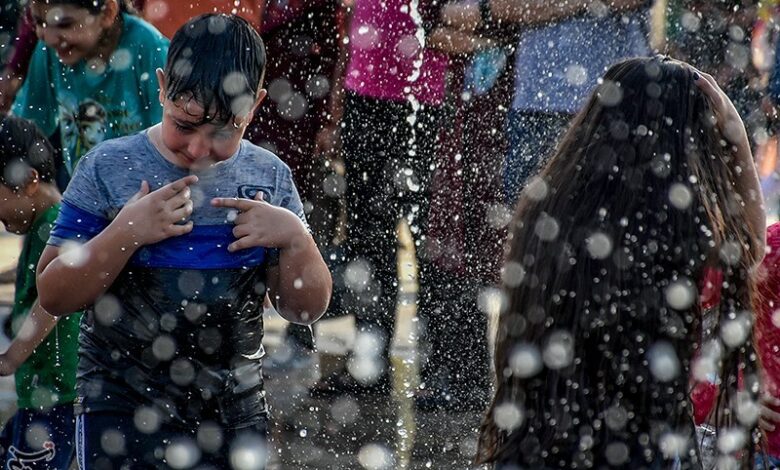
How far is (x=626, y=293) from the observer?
2451 mm

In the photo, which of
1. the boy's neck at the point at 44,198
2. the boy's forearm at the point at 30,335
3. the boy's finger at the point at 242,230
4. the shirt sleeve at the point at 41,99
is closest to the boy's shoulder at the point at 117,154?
the boy's finger at the point at 242,230

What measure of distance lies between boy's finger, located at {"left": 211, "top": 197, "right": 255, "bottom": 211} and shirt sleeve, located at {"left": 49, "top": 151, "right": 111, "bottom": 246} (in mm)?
231

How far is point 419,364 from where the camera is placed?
224 inches

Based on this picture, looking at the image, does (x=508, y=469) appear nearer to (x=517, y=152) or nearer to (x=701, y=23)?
(x=517, y=152)

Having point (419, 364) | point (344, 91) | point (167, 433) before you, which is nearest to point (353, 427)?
point (419, 364)

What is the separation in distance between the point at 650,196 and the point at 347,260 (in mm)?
3101

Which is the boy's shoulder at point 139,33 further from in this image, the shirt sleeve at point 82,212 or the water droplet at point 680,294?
the water droplet at point 680,294

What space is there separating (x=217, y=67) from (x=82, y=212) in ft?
1.31

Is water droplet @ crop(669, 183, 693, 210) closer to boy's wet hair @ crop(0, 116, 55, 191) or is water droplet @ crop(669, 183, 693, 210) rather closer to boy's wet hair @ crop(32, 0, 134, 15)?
boy's wet hair @ crop(0, 116, 55, 191)

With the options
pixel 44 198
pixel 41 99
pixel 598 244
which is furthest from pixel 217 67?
pixel 41 99

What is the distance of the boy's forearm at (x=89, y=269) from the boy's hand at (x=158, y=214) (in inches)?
0.8

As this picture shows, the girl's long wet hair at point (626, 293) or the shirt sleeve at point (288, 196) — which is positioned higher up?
the girl's long wet hair at point (626, 293)

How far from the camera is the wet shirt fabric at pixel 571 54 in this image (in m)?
5.18

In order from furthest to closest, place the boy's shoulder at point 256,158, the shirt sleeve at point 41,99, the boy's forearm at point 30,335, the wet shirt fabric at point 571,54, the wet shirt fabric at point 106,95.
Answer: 1. the wet shirt fabric at point 571,54
2. the shirt sleeve at point 41,99
3. the wet shirt fabric at point 106,95
4. the boy's forearm at point 30,335
5. the boy's shoulder at point 256,158
